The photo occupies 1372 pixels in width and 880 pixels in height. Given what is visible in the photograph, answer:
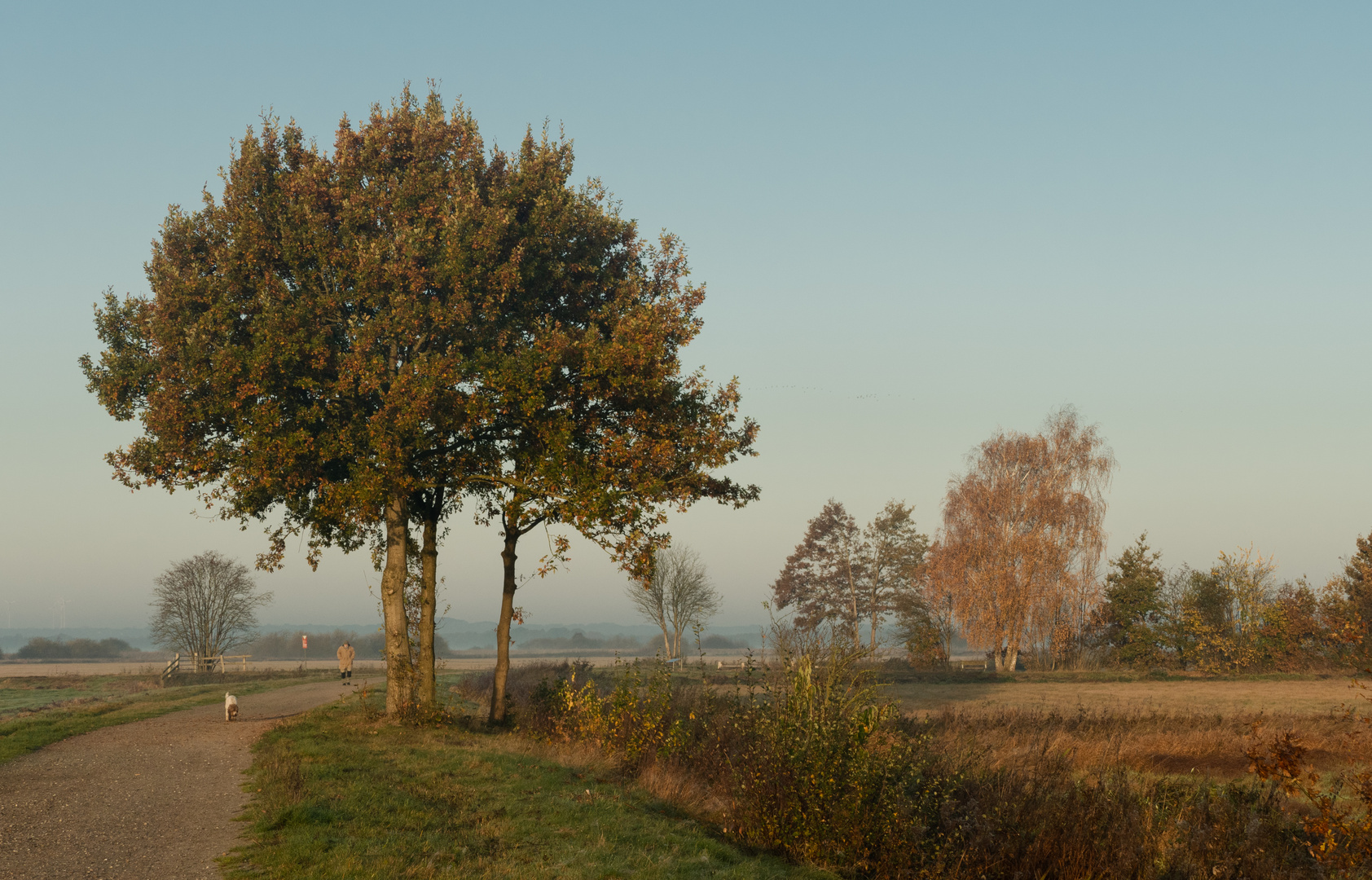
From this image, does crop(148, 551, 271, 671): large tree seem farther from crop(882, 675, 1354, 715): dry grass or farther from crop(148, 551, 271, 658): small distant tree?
crop(882, 675, 1354, 715): dry grass

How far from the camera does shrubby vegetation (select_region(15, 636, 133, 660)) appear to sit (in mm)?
128750

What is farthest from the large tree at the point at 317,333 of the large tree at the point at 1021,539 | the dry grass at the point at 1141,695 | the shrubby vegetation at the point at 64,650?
A: the shrubby vegetation at the point at 64,650

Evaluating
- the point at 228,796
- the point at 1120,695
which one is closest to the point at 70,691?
the point at 228,796

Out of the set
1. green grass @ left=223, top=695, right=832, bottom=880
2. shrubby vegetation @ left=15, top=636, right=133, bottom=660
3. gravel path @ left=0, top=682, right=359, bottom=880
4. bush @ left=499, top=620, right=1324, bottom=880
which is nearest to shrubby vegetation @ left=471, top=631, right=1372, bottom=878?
bush @ left=499, top=620, right=1324, bottom=880

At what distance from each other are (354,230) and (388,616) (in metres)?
9.12

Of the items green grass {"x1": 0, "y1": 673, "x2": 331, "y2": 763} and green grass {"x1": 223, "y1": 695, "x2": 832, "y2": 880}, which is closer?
green grass {"x1": 223, "y1": 695, "x2": 832, "y2": 880}

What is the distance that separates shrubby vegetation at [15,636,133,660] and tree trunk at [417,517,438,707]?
459 feet

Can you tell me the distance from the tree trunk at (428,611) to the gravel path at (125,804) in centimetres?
377

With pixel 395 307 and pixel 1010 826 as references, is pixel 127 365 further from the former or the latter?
pixel 1010 826

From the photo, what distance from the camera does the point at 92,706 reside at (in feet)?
95.0

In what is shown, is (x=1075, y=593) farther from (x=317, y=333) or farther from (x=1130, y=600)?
(x=317, y=333)

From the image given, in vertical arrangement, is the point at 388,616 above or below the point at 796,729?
above

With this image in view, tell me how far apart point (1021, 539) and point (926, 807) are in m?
38.4

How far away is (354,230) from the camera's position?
774 inches
